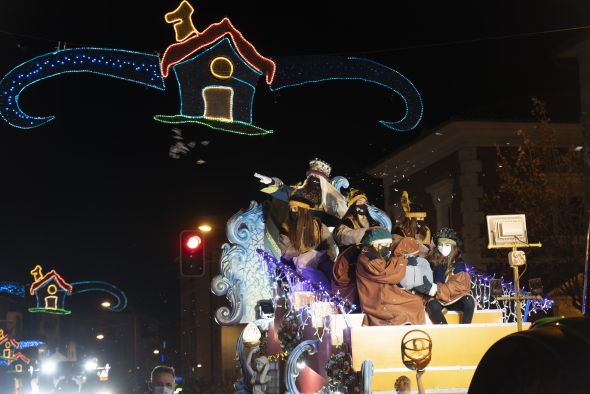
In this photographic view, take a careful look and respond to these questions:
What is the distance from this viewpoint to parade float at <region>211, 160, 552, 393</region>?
1138 centimetres

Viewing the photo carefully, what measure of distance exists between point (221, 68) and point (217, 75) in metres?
0.15

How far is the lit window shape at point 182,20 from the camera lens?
13.4 meters

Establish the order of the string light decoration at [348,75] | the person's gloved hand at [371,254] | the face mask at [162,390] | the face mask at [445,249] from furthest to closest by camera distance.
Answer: the string light decoration at [348,75] → the face mask at [445,249] → the person's gloved hand at [371,254] → the face mask at [162,390]

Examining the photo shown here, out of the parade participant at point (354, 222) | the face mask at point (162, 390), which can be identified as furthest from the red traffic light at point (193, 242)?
the face mask at point (162, 390)

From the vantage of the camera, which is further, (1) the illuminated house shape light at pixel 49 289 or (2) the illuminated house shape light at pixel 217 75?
(1) the illuminated house shape light at pixel 49 289

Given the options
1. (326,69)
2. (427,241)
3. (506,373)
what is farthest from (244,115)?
(506,373)

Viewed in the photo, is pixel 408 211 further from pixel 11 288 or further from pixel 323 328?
pixel 11 288

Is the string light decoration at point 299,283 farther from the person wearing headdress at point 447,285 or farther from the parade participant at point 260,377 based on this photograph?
the parade participant at point 260,377

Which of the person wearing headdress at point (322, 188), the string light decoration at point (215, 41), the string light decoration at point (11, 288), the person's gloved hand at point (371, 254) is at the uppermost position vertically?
the string light decoration at point (215, 41)

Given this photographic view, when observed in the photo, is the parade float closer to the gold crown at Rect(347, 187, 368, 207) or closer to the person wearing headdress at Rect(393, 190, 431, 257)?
the gold crown at Rect(347, 187, 368, 207)

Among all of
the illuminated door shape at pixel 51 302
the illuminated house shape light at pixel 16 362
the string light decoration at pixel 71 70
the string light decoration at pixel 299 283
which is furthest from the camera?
the illuminated house shape light at pixel 16 362

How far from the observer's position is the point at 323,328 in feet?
42.5

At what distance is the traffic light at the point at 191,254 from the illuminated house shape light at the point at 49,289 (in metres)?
37.9

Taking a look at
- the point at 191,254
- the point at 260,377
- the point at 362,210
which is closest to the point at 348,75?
the point at 362,210
